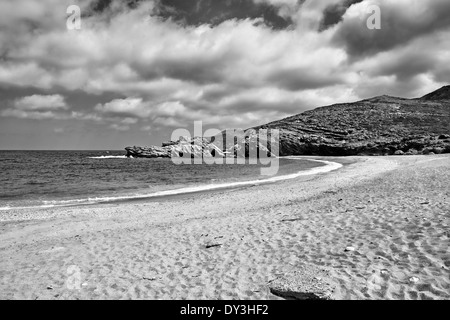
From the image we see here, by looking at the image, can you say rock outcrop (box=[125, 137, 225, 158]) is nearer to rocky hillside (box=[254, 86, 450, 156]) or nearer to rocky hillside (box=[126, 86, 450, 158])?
rocky hillside (box=[126, 86, 450, 158])

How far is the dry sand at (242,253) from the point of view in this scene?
6.64m

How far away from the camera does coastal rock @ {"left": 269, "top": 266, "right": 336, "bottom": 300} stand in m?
6.12

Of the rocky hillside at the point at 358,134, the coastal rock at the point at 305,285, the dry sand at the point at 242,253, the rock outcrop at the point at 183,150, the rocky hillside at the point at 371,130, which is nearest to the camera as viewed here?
the coastal rock at the point at 305,285

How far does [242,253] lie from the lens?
8922mm

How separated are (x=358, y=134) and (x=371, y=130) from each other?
859cm

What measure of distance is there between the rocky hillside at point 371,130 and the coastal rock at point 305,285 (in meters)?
83.6

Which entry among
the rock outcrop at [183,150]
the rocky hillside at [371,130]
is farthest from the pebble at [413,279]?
the rock outcrop at [183,150]

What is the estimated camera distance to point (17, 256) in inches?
402

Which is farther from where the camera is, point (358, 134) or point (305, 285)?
point (358, 134)

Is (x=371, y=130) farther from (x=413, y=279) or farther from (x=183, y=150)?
(x=413, y=279)

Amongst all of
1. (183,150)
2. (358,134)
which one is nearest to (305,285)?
(358,134)

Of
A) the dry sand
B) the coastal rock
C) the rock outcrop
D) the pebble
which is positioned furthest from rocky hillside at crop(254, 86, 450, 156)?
the coastal rock

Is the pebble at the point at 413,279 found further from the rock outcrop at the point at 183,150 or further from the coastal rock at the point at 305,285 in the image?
the rock outcrop at the point at 183,150
